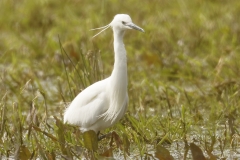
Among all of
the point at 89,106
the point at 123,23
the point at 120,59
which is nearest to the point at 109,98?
the point at 89,106

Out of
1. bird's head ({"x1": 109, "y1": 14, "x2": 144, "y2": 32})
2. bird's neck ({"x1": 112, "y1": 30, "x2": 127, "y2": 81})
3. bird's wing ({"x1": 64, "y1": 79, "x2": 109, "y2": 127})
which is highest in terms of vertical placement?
bird's head ({"x1": 109, "y1": 14, "x2": 144, "y2": 32})

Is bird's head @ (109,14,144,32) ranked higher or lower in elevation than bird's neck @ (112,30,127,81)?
higher

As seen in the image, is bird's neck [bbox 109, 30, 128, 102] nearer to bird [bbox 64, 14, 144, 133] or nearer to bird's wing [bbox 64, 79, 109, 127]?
bird [bbox 64, 14, 144, 133]

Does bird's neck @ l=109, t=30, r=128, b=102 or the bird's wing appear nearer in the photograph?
bird's neck @ l=109, t=30, r=128, b=102

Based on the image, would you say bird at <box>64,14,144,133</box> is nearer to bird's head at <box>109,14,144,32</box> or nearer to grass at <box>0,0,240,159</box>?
bird's head at <box>109,14,144,32</box>

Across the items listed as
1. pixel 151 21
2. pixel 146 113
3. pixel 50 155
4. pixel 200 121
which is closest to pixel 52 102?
pixel 146 113

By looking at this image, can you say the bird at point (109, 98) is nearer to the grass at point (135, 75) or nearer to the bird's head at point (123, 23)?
the bird's head at point (123, 23)

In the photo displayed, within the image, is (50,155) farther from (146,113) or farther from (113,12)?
(113,12)

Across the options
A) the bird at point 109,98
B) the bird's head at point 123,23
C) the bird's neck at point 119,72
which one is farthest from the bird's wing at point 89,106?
the bird's head at point 123,23

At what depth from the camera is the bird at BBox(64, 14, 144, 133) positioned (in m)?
3.63

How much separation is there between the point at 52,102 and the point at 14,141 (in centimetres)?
126

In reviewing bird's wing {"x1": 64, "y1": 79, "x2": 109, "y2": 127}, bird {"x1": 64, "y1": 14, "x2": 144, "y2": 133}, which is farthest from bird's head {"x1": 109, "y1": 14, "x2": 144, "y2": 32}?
bird's wing {"x1": 64, "y1": 79, "x2": 109, "y2": 127}

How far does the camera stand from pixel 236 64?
536 centimetres

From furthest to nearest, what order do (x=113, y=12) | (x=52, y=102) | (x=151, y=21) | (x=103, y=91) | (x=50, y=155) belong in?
(x=113, y=12) → (x=151, y=21) → (x=52, y=102) → (x=103, y=91) → (x=50, y=155)
